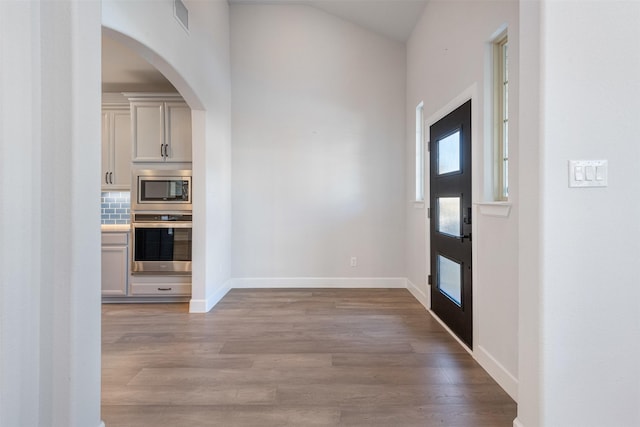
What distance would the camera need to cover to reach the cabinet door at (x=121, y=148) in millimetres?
Result: 4145

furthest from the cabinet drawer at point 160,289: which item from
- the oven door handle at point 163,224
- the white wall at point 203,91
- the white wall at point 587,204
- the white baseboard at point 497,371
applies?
the white wall at point 587,204

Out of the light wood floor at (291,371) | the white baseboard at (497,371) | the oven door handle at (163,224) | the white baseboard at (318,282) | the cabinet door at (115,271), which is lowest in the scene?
the light wood floor at (291,371)

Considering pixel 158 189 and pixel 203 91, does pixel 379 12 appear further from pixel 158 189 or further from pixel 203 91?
pixel 158 189

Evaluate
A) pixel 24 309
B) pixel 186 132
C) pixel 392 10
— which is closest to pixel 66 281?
pixel 24 309

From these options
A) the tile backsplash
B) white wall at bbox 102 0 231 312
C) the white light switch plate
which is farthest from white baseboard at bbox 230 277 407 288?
the white light switch plate

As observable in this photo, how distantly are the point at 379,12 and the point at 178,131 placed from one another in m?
2.84

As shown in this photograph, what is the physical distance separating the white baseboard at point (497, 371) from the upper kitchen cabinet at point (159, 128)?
11.5 ft

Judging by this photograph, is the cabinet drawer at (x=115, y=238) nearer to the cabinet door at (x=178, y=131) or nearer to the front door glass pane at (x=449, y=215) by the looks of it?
the cabinet door at (x=178, y=131)

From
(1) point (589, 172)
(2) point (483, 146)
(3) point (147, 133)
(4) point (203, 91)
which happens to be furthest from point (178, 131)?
(1) point (589, 172)

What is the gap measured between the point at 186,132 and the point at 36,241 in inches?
104

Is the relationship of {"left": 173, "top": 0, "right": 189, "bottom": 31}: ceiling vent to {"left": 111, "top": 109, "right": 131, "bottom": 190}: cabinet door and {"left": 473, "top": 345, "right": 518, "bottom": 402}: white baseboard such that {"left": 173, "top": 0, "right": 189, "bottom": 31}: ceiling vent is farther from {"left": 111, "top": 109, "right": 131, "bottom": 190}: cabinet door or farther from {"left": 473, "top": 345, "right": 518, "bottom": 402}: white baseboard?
{"left": 473, "top": 345, "right": 518, "bottom": 402}: white baseboard

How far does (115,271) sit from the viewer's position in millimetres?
3811

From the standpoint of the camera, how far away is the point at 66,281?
1.44m

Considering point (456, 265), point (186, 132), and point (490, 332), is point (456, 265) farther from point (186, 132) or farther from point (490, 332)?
point (186, 132)
